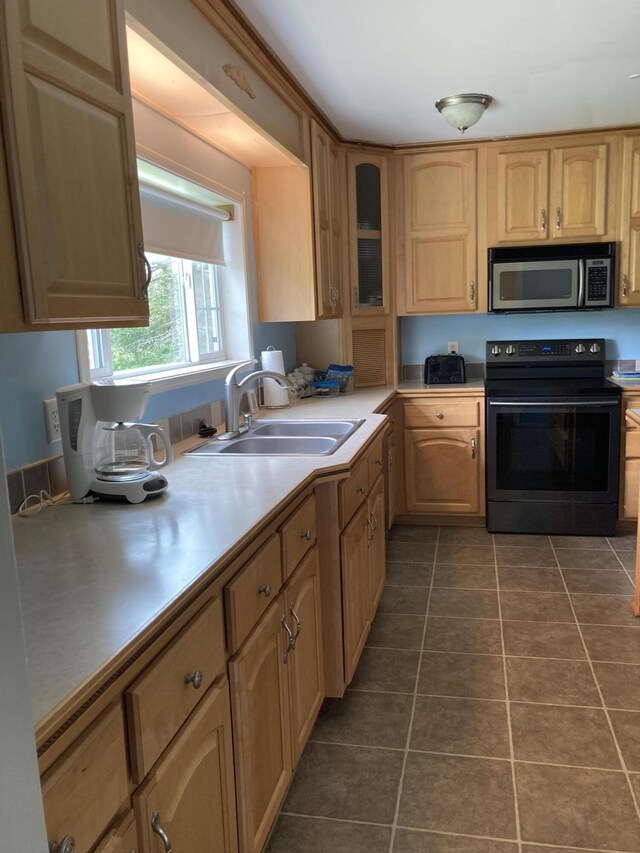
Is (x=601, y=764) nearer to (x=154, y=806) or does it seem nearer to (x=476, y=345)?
(x=154, y=806)

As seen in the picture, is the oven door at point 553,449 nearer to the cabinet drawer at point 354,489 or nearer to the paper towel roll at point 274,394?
the paper towel roll at point 274,394

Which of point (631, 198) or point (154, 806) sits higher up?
point (631, 198)

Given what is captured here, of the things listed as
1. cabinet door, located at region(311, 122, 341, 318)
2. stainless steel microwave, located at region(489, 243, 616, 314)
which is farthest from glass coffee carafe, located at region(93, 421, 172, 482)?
stainless steel microwave, located at region(489, 243, 616, 314)

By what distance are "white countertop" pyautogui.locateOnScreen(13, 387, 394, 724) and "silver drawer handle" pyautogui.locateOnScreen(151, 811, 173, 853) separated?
29 cm

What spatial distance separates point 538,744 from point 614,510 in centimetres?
206

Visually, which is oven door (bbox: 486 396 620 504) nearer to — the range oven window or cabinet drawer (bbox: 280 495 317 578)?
the range oven window

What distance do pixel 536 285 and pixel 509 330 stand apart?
49cm

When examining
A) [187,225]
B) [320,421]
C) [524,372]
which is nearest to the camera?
[187,225]

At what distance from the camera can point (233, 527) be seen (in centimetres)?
149

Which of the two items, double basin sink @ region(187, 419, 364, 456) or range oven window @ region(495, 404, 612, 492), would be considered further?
range oven window @ region(495, 404, 612, 492)

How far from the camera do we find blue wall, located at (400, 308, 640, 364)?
14.1ft

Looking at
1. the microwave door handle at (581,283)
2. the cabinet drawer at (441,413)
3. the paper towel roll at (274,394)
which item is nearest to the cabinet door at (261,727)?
the paper towel roll at (274,394)

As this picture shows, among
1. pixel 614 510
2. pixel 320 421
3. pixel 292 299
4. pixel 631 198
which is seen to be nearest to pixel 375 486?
pixel 320 421

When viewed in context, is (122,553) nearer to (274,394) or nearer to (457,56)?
(274,394)
